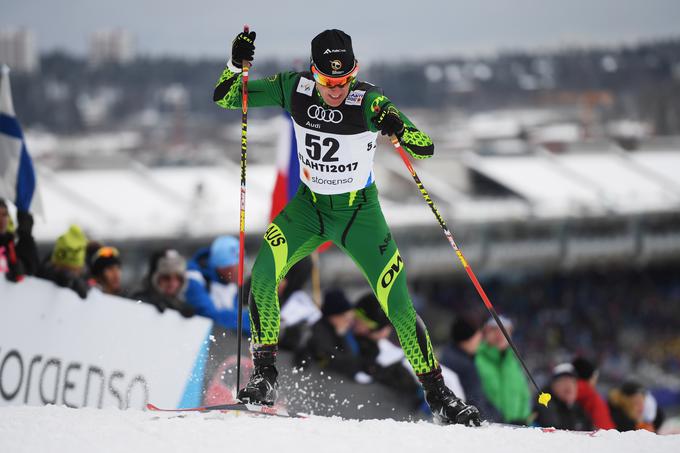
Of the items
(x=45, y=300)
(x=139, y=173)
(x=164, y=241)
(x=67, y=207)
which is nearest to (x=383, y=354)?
(x=45, y=300)

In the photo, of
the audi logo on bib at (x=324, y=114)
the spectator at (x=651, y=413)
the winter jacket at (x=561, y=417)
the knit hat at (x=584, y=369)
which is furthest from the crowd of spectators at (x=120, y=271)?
the spectator at (x=651, y=413)

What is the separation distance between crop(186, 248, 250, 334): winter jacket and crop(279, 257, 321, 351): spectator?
217 millimetres

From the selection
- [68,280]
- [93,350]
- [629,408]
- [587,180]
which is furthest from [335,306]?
[587,180]

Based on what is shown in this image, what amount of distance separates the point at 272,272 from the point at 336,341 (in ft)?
3.99

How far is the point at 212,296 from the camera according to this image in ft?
18.6

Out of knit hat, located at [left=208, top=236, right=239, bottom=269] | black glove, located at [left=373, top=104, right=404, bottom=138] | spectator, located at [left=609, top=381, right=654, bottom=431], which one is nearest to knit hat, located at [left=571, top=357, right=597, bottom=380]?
spectator, located at [left=609, top=381, right=654, bottom=431]

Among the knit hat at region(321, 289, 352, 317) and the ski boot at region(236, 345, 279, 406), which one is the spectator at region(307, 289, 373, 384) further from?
the ski boot at region(236, 345, 279, 406)

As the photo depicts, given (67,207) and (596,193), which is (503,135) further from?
(67,207)

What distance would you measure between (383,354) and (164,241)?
42.6 ft

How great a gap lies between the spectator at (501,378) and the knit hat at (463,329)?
17 cm

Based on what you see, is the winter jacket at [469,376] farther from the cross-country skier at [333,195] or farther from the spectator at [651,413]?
the spectator at [651,413]

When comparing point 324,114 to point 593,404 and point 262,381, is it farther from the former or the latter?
point 593,404

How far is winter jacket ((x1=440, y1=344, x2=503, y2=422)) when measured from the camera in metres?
5.46

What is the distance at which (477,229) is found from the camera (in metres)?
22.7
